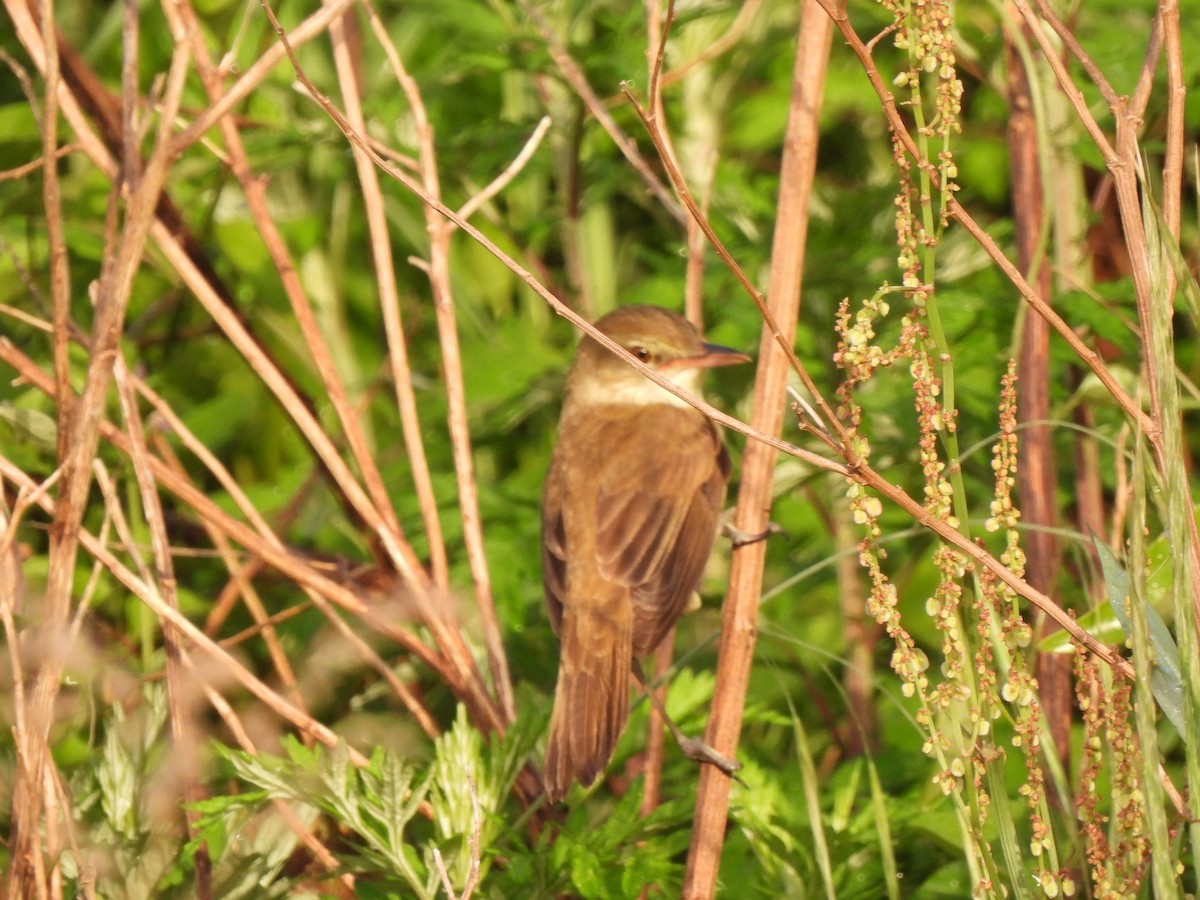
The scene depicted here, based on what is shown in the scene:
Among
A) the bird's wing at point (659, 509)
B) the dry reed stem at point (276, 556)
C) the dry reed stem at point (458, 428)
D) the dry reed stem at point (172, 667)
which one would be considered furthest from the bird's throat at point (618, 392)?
the dry reed stem at point (172, 667)

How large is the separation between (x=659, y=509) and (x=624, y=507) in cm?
8

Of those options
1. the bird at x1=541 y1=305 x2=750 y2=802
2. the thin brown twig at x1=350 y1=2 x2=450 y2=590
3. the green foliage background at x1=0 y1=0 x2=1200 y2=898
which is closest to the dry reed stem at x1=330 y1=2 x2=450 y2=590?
the thin brown twig at x1=350 y1=2 x2=450 y2=590

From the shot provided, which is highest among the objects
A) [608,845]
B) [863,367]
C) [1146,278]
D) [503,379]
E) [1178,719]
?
[1146,278]

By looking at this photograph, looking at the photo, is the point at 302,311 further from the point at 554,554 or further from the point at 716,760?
the point at 716,760

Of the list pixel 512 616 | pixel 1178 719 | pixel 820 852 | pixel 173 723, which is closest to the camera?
pixel 1178 719

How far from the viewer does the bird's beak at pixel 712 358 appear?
363cm

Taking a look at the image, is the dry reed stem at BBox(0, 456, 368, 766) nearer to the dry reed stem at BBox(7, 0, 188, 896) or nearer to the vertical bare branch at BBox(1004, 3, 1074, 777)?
the dry reed stem at BBox(7, 0, 188, 896)

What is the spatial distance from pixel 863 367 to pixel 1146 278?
35cm

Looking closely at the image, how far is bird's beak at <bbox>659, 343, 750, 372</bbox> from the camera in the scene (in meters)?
3.63

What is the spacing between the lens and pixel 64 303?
2.72m

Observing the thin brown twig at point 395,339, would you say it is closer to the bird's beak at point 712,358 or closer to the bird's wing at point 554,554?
the bird's wing at point 554,554

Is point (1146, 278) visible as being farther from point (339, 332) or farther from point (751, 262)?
point (339, 332)

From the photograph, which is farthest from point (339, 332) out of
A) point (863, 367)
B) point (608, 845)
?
point (863, 367)

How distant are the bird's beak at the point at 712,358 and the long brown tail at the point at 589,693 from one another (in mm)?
648
